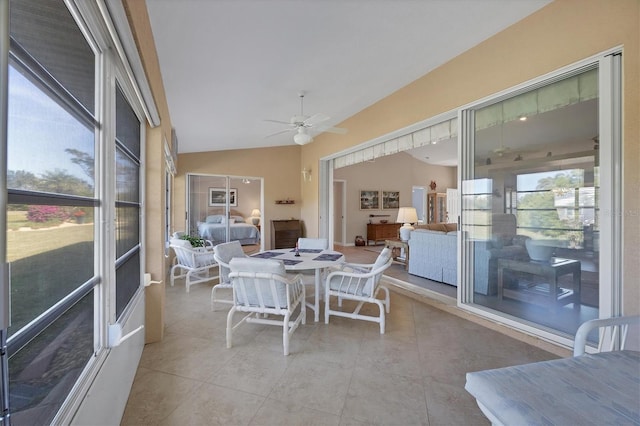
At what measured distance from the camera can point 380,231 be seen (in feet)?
28.8

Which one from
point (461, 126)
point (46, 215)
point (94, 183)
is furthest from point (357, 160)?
point (46, 215)

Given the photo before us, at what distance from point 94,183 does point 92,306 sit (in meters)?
0.55

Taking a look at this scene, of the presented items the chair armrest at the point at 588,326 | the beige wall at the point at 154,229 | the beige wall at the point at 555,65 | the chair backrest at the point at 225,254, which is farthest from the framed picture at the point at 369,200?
the chair armrest at the point at 588,326

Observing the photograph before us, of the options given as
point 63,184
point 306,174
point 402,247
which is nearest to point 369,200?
point 306,174

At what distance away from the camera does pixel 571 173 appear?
7.20ft

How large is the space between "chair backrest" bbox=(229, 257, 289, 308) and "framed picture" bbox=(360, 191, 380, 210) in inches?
268

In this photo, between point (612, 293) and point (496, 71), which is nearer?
point (612, 293)

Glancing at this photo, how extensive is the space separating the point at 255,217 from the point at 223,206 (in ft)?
3.22

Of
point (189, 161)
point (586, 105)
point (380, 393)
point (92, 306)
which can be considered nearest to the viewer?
point (92, 306)

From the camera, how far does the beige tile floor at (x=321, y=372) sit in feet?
5.15

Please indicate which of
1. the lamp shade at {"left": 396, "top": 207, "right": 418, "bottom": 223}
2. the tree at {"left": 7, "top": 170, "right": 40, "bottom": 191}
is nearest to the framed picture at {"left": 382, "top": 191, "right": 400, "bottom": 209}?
the lamp shade at {"left": 396, "top": 207, "right": 418, "bottom": 223}

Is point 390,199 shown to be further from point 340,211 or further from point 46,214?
point 46,214

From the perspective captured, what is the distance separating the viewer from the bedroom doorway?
6422 millimetres

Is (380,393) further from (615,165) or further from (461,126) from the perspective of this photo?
(461,126)
